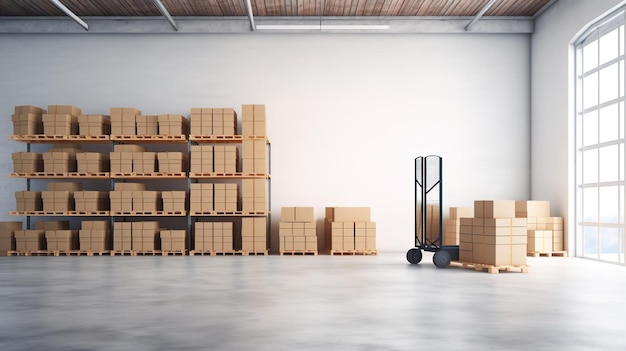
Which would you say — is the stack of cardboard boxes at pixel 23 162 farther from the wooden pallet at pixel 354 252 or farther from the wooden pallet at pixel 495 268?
the wooden pallet at pixel 495 268

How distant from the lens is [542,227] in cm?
1322

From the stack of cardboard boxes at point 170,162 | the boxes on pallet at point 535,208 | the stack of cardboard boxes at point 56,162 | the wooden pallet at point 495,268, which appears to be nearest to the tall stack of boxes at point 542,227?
the boxes on pallet at point 535,208

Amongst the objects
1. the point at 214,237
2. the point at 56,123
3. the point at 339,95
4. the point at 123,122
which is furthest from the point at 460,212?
the point at 56,123

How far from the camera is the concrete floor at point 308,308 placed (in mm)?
4703

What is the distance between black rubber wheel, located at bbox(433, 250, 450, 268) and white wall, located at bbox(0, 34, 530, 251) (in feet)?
13.3

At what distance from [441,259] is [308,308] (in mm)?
5037

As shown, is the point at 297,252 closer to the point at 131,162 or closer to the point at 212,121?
the point at 212,121

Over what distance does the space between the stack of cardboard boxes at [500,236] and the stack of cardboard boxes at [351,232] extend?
3.29 m

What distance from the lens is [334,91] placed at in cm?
1497

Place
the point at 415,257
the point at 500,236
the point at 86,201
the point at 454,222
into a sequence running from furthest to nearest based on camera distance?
the point at 454,222 < the point at 86,201 < the point at 415,257 < the point at 500,236

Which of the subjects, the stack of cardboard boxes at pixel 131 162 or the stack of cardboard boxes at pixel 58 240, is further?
the stack of cardboard boxes at pixel 131 162

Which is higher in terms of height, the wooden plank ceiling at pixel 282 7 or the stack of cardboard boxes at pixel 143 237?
the wooden plank ceiling at pixel 282 7

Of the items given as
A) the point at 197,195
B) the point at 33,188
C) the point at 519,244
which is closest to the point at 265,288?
the point at 519,244

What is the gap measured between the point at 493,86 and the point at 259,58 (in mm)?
6188
